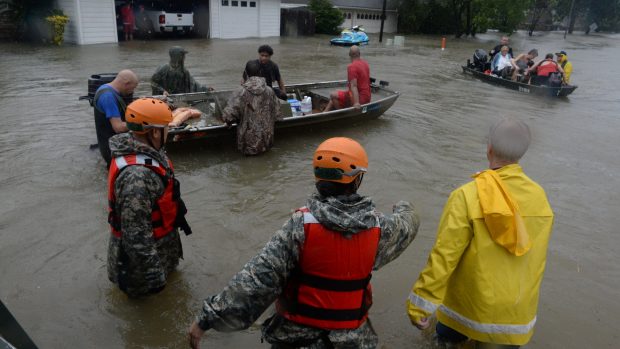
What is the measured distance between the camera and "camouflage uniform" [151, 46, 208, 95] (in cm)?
809

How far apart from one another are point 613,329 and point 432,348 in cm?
192

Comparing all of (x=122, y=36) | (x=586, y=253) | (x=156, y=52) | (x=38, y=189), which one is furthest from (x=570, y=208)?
(x=122, y=36)

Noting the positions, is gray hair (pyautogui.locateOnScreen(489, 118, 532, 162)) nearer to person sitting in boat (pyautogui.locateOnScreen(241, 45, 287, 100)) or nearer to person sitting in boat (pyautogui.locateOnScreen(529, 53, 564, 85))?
person sitting in boat (pyautogui.locateOnScreen(241, 45, 287, 100))

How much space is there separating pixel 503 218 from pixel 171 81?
7242 mm

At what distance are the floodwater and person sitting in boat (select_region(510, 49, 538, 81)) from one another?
1515 millimetres

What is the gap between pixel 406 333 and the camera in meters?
3.85

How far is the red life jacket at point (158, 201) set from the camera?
121 inches

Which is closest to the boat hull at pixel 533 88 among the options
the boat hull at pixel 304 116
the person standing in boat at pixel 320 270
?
the boat hull at pixel 304 116

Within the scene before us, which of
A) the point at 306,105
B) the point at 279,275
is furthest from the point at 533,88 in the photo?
the point at 279,275

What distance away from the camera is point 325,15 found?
33.9 meters

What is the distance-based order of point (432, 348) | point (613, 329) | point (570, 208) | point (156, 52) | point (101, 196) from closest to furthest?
1. point (432, 348)
2. point (613, 329)
3. point (101, 196)
4. point (570, 208)
5. point (156, 52)

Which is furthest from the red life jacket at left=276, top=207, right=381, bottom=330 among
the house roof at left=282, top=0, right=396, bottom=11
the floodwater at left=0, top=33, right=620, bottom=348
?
the house roof at left=282, top=0, right=396, bottom=11

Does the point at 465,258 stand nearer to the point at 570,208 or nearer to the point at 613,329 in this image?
the point at 613,329

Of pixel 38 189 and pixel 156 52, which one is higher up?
pixel 156 52
